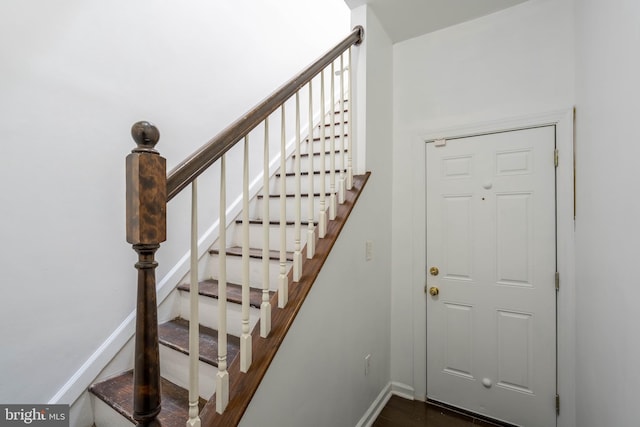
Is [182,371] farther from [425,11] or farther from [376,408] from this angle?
[425,11]

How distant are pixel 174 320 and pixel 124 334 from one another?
0.86 ft

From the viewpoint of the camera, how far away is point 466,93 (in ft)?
6.78

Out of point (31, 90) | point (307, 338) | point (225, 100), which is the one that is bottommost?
point (307, 338)

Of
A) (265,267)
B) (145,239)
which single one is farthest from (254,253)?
(145,239)

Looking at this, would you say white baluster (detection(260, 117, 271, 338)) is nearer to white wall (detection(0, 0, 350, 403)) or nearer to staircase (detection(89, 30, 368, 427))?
staircase (detection(89, 30, 368, 427))

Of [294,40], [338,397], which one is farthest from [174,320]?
[294,40]

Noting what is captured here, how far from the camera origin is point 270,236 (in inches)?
77.2

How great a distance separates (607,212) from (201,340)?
1.87 meters

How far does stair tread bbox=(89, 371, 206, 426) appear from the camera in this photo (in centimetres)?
117

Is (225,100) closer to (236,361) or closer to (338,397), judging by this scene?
(236,361)

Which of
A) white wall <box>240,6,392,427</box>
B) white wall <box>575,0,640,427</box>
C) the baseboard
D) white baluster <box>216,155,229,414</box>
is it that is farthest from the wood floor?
white baluster <box>216,155,229,414</box>

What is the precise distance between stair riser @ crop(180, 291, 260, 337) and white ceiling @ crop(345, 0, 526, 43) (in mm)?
1990

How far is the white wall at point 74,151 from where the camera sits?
1258mm

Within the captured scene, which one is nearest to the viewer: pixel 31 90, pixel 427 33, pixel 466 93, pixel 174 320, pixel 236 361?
pixel 236 361
